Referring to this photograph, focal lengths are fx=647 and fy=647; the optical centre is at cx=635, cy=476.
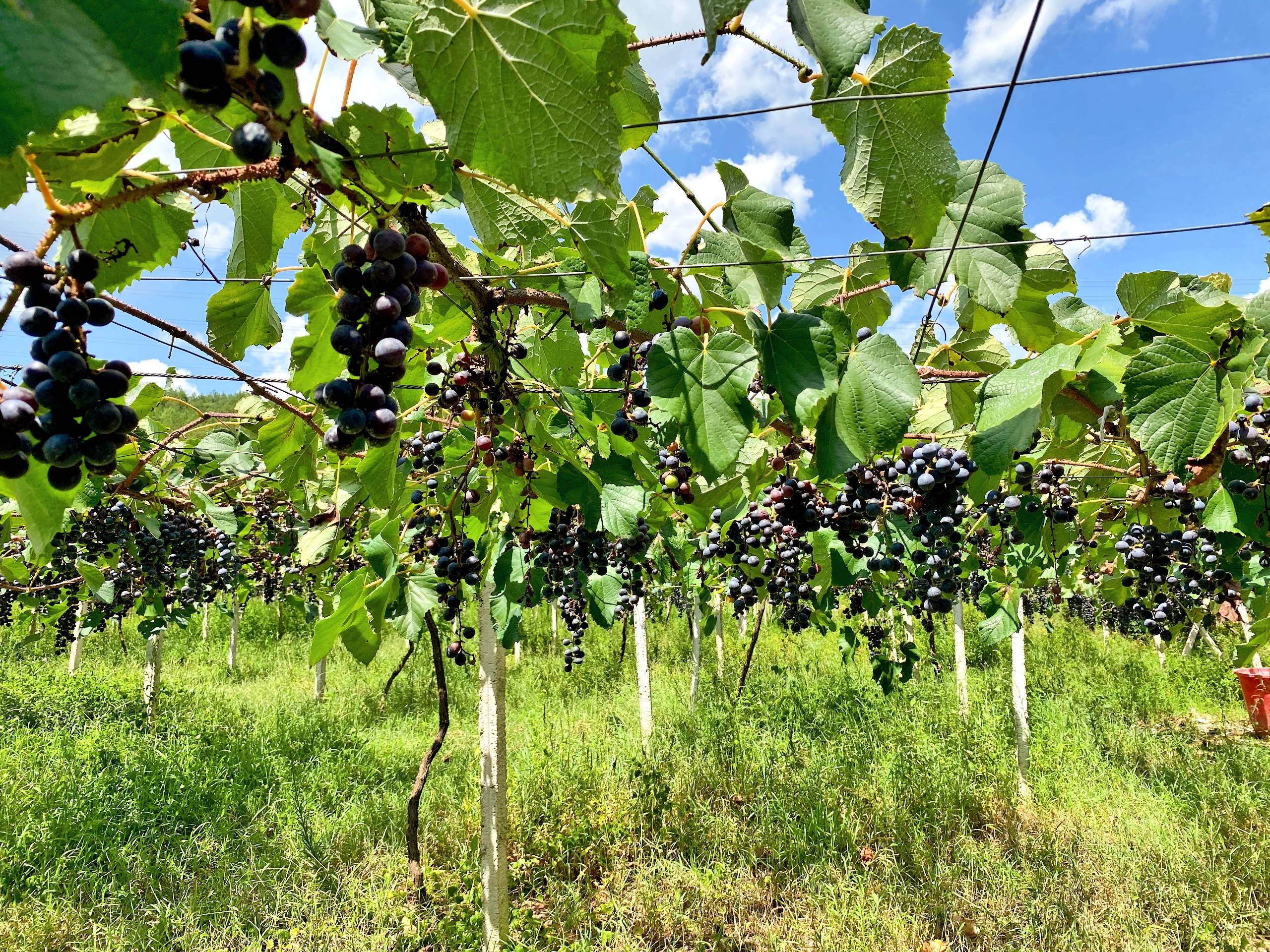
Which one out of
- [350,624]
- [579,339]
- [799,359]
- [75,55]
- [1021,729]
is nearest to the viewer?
[75,55]

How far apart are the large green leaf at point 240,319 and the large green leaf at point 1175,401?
1807 millimetres

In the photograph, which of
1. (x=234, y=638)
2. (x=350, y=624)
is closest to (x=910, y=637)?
(x=350, y=624)

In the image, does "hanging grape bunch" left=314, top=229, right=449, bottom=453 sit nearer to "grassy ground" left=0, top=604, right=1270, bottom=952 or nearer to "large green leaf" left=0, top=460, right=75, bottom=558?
"large green leaf" left=0, top=460, right=75, bottom=558

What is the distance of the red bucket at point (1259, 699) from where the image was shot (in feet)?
26.2

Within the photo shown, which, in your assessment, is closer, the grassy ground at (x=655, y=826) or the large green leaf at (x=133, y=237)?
the large green leaf at (x=133, y=237)

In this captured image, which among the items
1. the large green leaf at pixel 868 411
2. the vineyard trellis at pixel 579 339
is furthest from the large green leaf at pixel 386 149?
the large green leaf at pixel 868 411

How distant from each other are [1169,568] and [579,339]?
2537 mm

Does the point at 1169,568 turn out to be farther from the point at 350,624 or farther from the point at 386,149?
the point at 386,149

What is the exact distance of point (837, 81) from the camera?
2.23 ft

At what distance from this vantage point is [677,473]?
2.07 metres

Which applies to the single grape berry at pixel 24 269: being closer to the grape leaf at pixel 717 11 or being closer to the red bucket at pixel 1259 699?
the grape leaf at pixel 717 11

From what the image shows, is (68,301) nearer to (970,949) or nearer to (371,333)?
(371,333)

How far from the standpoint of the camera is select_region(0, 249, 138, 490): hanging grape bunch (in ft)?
2.09

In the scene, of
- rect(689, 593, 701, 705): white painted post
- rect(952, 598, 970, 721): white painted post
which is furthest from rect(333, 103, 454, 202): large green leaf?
rect(952, 598, 970, 721): white painted post
